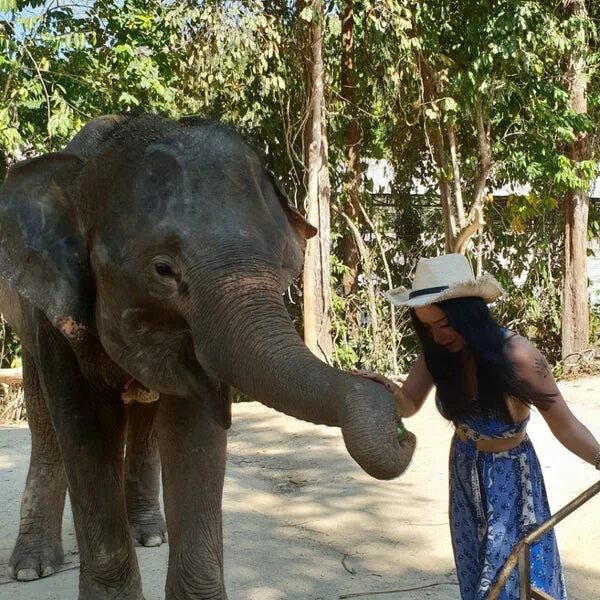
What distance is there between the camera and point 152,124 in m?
3.20

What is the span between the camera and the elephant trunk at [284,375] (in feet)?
6.70

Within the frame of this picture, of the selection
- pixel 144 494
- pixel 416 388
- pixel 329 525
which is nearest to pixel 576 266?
pixel 329 525

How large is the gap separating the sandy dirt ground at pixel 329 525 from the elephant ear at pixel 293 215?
70.2 inches

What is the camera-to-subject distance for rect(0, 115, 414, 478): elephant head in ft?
8.34

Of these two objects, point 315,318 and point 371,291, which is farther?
point 371,291

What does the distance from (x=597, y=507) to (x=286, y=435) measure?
298cm

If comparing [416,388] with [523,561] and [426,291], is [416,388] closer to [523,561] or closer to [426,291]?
[426,291]

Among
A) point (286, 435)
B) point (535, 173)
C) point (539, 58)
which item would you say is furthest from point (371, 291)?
point (286, 435)

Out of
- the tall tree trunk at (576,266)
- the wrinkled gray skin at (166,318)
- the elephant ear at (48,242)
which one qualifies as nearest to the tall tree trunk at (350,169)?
the tall tree trunk at (576,266)

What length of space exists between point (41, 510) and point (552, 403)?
273cm

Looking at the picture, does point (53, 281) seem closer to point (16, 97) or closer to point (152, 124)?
point (152, 124)

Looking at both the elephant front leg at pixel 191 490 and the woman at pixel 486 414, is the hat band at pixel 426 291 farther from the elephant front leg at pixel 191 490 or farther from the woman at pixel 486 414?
the elephant front leg at pixel 191 490

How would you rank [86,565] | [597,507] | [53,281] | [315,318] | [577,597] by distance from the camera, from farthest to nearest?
[315,318], [597,507], [577,597], [86,565], [53,281]

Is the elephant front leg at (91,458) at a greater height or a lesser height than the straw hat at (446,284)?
lesser
